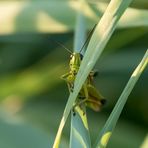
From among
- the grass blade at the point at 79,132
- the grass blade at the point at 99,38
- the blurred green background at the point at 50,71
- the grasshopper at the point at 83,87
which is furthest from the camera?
the blurred green background at the point at 50,71

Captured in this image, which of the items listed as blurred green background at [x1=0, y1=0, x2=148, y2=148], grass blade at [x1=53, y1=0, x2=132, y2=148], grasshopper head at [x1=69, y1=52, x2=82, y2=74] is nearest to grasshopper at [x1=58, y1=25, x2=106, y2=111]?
grasshopper head at [x1=69, y1=52, x2=82, y2=74]

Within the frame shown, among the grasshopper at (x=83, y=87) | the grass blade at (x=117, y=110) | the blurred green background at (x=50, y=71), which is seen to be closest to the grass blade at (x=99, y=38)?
the grass blade at (x=117, y=110)

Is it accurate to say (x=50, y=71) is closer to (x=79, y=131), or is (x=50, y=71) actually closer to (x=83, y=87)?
(x=83, y=87)

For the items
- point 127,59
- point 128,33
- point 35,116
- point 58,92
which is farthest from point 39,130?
point 128,33

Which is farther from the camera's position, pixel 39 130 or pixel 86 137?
pixel 39 130

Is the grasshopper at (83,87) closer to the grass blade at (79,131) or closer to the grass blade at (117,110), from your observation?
the grass blade at (79,131)

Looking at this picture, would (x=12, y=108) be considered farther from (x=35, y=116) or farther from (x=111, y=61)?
(x=111, y=61)

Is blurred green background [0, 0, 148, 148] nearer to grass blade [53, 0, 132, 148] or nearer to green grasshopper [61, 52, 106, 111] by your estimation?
green grasshopper [61, 52, 106, 111]

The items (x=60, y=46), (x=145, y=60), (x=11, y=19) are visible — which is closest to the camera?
(x=145, y=60)
